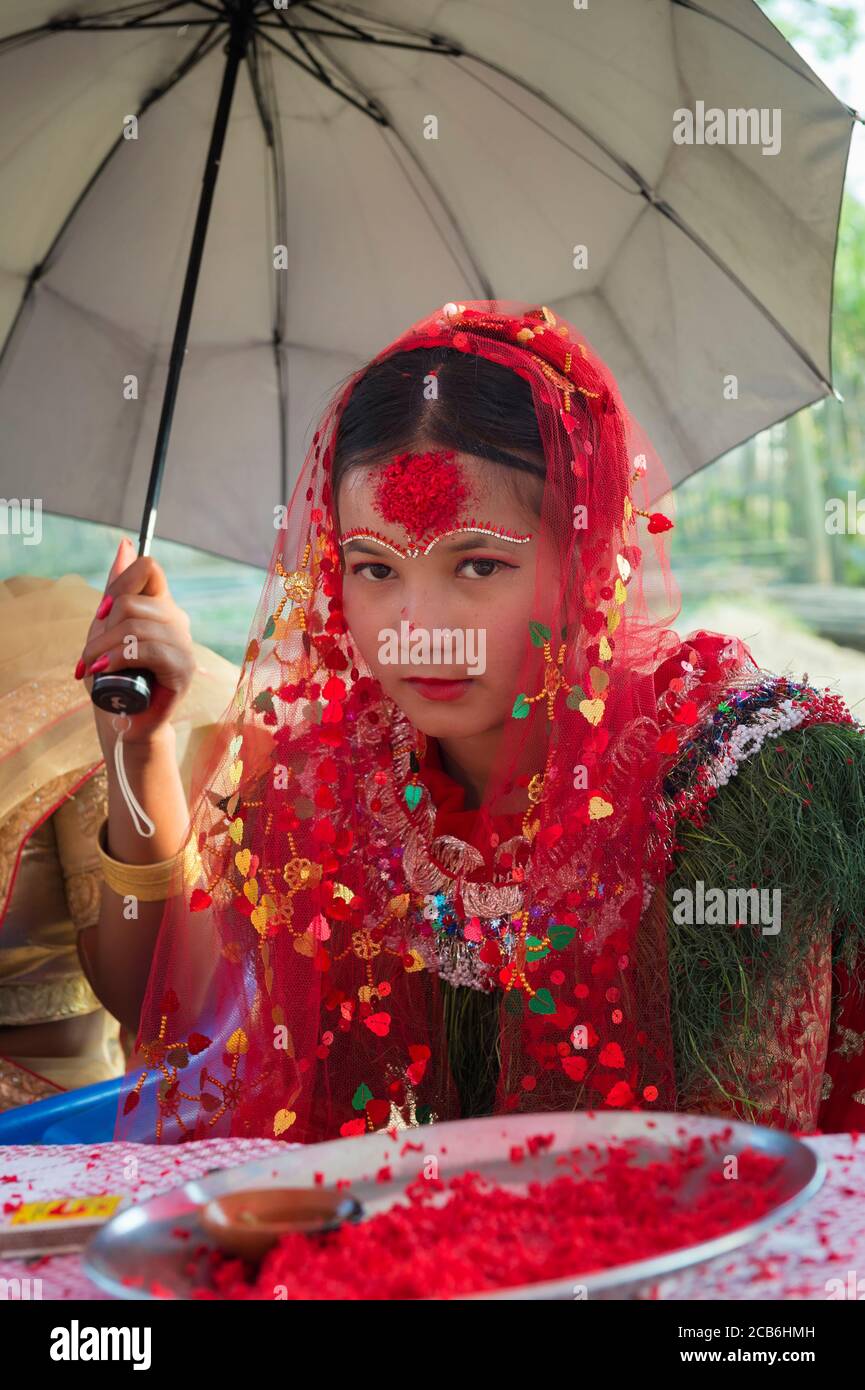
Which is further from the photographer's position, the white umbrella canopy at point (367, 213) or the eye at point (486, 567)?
the white umbrella canopy at point (367, 213)

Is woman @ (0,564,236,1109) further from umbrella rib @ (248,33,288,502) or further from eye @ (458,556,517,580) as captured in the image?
eye @ (458,556,517,580)

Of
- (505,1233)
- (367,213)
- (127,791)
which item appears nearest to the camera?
(505,1233)

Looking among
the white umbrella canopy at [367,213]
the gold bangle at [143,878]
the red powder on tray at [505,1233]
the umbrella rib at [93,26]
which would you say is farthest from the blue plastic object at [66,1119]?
the umbrella rib at [93,26]

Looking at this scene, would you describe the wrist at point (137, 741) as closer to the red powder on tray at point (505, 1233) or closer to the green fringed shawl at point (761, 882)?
the green fringed shawl at point (761, 882)

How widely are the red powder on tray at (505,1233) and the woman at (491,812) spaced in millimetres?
576

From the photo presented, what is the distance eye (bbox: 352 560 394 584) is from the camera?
1.75m

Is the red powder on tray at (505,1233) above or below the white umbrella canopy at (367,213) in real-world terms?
below

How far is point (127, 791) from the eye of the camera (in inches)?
81.2

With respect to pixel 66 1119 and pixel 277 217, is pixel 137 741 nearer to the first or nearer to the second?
pixel 66 1119

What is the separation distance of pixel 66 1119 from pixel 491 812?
0.80 meters

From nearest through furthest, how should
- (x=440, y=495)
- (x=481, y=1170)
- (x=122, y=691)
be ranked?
(x=481, y=1170) < (x=440, y=495) < (x=122, y=691)

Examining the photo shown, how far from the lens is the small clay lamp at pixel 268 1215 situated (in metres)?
0.97

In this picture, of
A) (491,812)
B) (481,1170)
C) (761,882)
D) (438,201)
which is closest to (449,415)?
(491,812)
